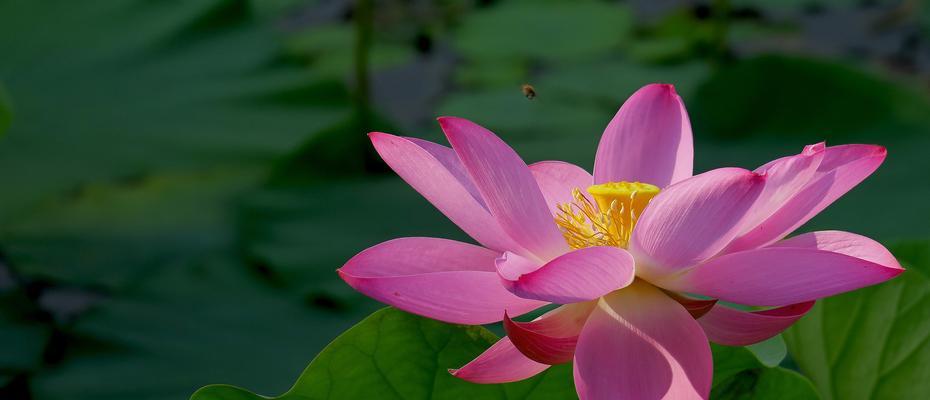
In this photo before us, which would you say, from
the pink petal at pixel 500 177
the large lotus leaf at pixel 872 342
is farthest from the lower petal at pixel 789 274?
the large lotus leaf at pixel 872 342

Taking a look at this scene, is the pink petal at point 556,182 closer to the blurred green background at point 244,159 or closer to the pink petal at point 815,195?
the pink petal at point 815,195

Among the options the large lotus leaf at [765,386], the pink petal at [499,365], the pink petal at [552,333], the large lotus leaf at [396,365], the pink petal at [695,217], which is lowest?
the large lotus leaf at [765,386]

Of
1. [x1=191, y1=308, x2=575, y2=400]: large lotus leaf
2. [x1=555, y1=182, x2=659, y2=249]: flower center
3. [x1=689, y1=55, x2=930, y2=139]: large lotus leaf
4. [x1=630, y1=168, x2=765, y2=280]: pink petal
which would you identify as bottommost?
[x1=689, y1=55, x2=930, y2=139]: large lotus leaf

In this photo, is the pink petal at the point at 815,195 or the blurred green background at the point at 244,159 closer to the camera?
the pink petal at the point at 815,195

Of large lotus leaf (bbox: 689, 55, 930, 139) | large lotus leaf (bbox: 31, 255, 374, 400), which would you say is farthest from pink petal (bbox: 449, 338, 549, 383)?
large lotus leaf (bbox: 689, 55, 930, 139)

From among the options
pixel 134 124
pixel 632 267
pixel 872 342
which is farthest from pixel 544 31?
pixel 632 267

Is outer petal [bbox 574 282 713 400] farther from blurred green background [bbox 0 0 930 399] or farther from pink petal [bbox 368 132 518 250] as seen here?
blurred green background [bbox 0 0 930 399]

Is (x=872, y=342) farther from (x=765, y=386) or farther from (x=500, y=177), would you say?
(x=500, y=177)
